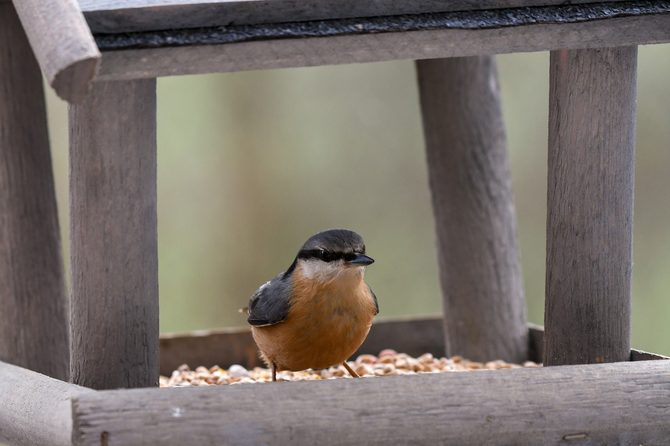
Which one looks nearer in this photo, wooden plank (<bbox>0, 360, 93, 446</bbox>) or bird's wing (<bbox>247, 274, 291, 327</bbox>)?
wooden plank (<bbox>0, 360, 93, 446</bbox>)

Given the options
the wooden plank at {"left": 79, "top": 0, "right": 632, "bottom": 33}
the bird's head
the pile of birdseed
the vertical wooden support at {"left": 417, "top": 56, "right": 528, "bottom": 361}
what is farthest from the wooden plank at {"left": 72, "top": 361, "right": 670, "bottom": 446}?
the vertical wooden support at {"left": 417, "top": 56, "right": 528, "bottom": 361}

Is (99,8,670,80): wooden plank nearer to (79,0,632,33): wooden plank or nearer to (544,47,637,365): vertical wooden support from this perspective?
(79,0,632,33): wooden plank

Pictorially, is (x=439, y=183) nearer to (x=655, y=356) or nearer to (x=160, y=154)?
(x=655, y=356)

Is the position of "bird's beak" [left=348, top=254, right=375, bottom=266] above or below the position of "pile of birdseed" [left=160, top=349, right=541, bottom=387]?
above

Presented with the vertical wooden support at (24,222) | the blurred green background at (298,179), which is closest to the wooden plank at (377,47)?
the vertical wooden support at (24,222)

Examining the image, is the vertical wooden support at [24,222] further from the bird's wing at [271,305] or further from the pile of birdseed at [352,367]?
the bird's wing at [271,305]

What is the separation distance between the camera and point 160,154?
9.61 m

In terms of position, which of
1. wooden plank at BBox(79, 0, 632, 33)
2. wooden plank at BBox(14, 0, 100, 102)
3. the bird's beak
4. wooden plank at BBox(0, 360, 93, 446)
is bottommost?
wooden plank at BBox(0, 360, 93, 446)

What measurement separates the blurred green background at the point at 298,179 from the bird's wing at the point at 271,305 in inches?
194

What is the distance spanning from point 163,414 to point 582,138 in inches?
66.7

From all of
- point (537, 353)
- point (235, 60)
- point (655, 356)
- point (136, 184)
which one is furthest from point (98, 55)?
point (537, 353)

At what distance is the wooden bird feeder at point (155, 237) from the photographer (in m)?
3.21

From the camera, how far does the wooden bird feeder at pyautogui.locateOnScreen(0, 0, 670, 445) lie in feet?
10.5

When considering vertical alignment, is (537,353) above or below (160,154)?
below
